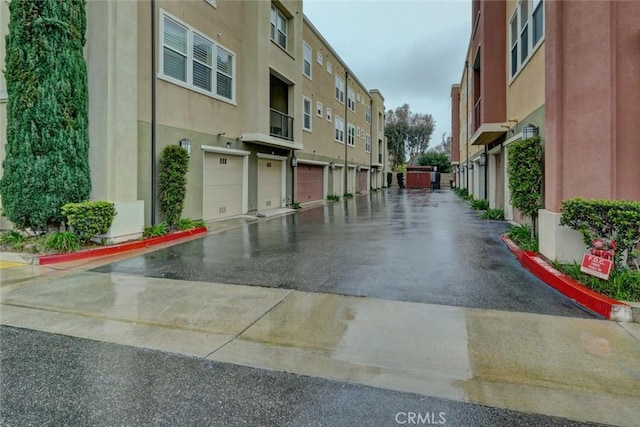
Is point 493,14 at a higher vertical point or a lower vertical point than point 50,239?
higher

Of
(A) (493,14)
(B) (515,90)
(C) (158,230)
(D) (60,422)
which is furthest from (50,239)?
(A) (493,14)

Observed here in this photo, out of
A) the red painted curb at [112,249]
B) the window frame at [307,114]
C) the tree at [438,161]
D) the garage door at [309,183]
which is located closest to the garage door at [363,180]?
the garage door at [309,183]

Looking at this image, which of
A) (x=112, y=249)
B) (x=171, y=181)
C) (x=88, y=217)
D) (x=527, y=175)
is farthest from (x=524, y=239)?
(x=88, y=217)

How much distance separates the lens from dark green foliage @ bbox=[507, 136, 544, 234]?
26.6 feet

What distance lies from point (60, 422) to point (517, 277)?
6.13 meters

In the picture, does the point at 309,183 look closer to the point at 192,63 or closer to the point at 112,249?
the point at 192,63

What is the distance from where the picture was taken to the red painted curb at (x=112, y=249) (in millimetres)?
7457

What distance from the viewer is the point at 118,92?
28.8 feet

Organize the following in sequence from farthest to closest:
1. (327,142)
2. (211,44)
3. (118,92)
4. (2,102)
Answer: (327,142), (211,44), (2,102), (118,92)

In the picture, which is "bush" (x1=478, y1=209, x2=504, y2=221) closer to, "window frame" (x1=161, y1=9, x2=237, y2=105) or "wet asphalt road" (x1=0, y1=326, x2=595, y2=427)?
"window frame" (x1=161, y1=9, x2=237, y2=105)

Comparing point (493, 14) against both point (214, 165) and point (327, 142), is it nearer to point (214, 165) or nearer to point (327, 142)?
point (214, 165)

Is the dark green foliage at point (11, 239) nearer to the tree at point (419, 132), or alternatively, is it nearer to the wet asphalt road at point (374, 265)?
the wet asphalt road at point (374, 265)

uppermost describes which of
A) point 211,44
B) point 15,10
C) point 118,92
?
point 211,44

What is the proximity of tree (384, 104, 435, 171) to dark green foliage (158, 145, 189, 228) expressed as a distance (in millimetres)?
58819
